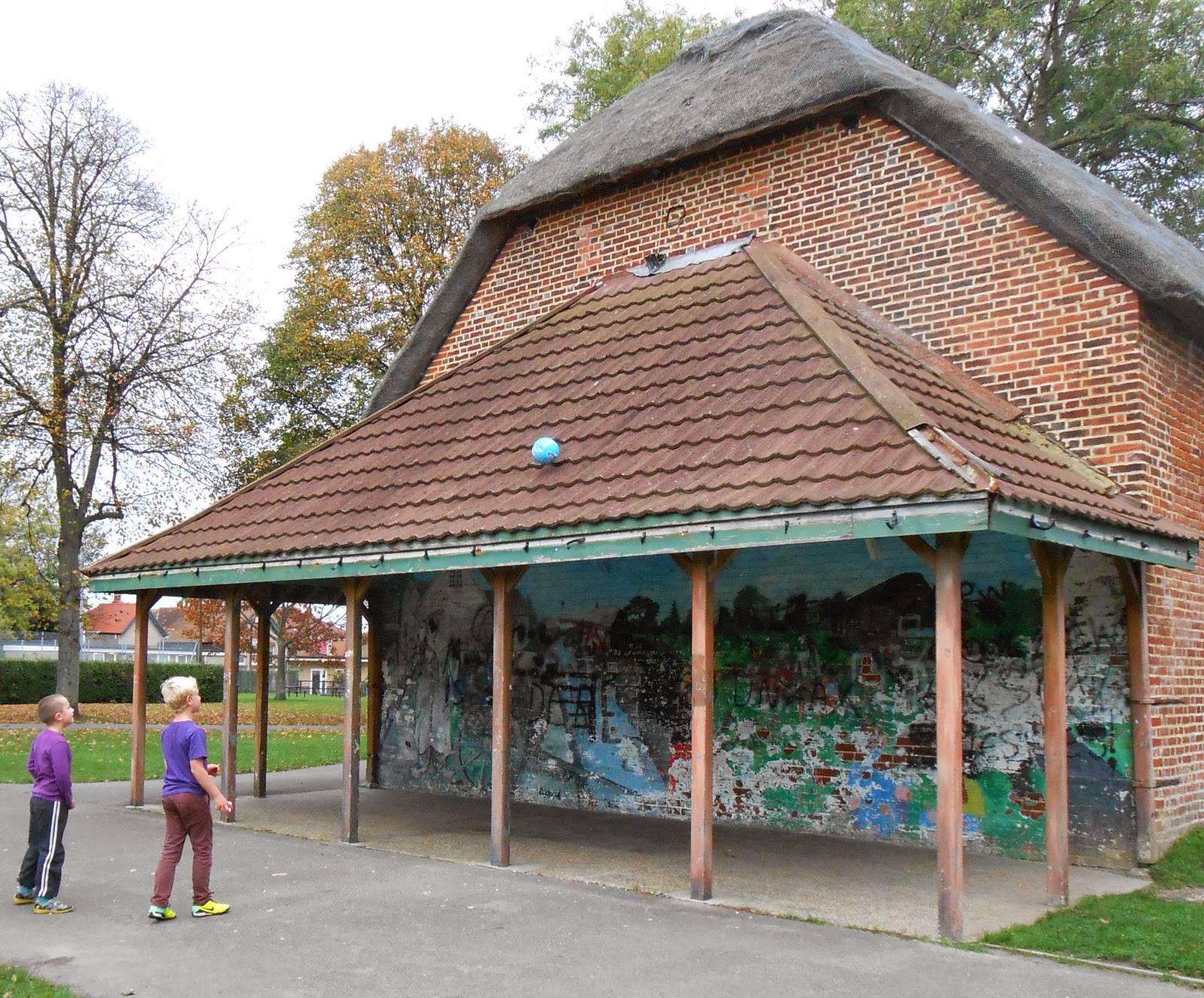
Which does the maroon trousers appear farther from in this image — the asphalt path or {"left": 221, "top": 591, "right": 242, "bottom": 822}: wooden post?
{"left": 221, "top": 591, "right": 242, "bottom": 822}: wooden post

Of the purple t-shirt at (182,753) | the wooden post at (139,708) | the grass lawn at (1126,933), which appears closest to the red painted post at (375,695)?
the wooden post at (139,708)

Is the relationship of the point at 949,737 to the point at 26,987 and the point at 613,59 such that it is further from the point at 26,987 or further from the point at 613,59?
the point at 613,59

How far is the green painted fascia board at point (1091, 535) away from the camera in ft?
20.0

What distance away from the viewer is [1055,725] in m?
7.23

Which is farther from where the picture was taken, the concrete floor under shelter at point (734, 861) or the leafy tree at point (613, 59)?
the leafy tree at point (613, 59)

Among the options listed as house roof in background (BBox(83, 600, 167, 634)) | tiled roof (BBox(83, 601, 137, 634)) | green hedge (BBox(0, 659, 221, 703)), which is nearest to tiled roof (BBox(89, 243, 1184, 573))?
green hedge (BBox(0, 659, 221, 703))

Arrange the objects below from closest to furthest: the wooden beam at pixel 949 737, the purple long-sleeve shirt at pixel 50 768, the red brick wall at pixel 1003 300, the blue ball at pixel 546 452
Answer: the wooden beam at pixel 949 737
the purple long-sleeve shirt at pixel 50 768
the blue ball at pixel 546 452
the red brick wall at pixel 1003 300

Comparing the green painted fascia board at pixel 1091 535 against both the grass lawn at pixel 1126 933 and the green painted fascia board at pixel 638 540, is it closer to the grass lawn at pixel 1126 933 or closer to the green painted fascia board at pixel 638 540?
the green painted fascia board at pixel 638 540

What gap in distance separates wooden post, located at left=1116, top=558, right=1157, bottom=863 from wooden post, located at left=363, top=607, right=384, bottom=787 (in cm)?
867

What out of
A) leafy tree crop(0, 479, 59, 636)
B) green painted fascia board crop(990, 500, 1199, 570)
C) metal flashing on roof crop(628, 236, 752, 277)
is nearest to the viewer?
green painted fascia board crop(990, 500, 1199, 570)

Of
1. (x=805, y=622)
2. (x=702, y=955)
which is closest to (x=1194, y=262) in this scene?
(x=805, y=622)

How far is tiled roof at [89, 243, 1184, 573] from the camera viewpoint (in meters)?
6.83

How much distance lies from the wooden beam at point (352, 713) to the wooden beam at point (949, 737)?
492 cm

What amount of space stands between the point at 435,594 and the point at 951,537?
26.4 feet
